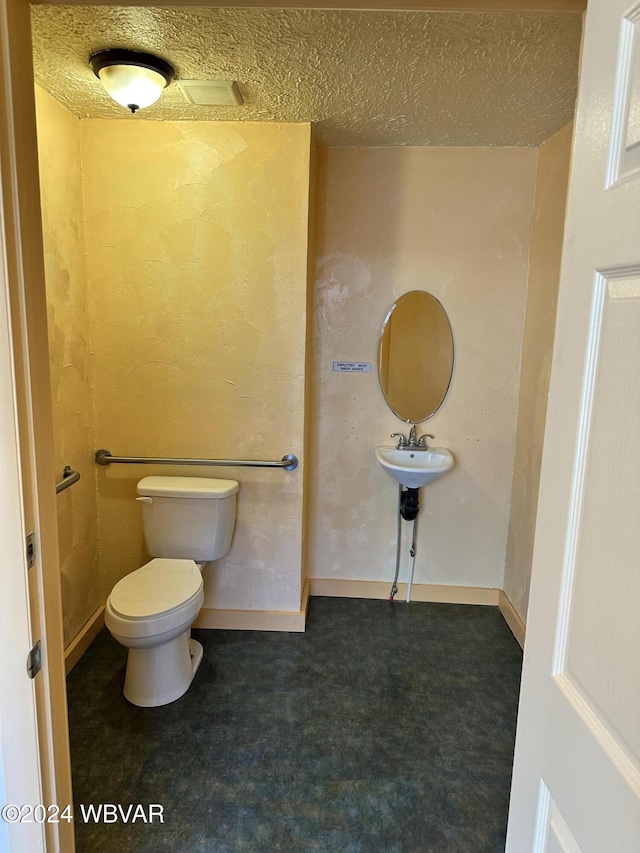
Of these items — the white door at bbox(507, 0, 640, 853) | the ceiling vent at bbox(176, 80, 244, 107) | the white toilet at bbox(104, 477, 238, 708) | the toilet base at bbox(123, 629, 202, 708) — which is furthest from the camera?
the toilet base at bbox(123, 629, 202, 708)

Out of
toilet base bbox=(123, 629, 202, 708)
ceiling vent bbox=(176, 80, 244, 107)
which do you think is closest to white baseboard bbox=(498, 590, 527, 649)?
toilet base bbox=(123, 629, 202, 708)

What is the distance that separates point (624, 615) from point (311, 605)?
2449mm

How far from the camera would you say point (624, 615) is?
2.27 feet

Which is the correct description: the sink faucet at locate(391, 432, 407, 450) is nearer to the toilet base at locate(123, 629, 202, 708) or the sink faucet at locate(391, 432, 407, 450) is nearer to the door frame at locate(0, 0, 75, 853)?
the toilet base at locate(123, 629, 202, 708)

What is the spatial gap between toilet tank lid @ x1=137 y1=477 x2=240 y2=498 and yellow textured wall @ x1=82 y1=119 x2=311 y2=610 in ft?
0.35

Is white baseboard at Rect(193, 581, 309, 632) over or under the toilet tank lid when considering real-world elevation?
under

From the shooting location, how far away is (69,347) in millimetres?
2334

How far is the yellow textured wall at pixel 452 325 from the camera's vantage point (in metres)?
2.68

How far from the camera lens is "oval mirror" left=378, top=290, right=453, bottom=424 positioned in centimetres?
279

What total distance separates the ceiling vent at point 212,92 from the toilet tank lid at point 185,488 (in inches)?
63.1

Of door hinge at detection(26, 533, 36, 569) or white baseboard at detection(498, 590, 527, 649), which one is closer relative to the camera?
door hinge at detection(26, 533, 36, 569)

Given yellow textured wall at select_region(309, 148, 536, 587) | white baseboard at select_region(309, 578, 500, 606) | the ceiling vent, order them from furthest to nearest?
1. white baseboard at select_region(309, 578, 500, 606)
2. yellow textured wall at select_region(309, 148, 536, 587)
3. the ceiling vent

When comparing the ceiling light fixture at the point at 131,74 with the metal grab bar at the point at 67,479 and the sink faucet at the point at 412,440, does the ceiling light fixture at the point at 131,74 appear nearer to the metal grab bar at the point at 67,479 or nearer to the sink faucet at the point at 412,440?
the metal grab bar at the point at 67,479

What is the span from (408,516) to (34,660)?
6.89ft
